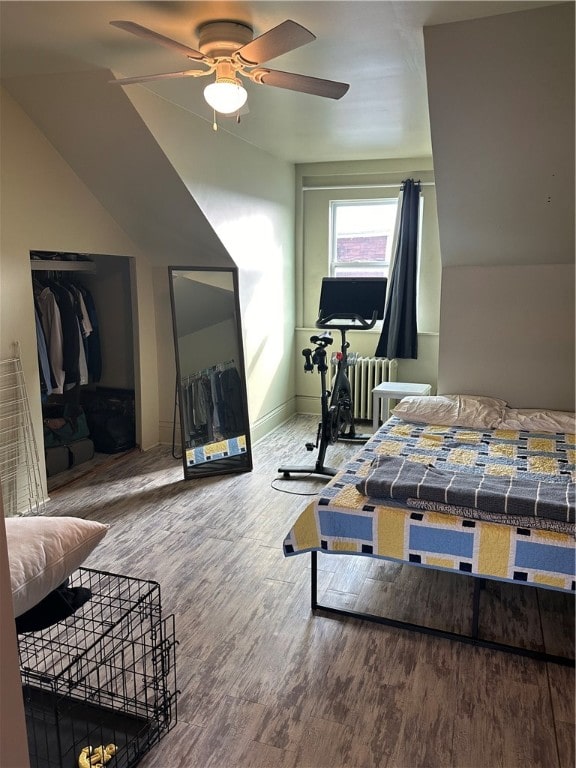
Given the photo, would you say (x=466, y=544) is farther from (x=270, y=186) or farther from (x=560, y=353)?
(x=270, y=186)

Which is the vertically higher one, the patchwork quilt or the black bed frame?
the patchwork quilt

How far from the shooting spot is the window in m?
5.63

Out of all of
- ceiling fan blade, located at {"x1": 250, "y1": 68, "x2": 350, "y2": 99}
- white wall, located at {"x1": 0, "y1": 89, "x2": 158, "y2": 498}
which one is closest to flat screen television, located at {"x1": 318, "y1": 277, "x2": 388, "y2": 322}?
white wall, located at {"x1": 0, "y1": 89, "x2": 158, "y2": 498}

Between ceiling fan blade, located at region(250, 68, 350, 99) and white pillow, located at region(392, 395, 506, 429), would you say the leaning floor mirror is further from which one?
ceiling fan blade, located at region(250, 68, 350, 99)

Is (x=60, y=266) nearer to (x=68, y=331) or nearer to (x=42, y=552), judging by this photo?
(x=68, y=331)

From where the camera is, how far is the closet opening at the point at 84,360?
4.14 metres

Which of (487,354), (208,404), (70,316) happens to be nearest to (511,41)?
(487,354)

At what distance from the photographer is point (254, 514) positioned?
363 cm

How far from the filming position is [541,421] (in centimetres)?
379

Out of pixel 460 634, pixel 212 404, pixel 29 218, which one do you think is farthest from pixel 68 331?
pixel 460 634

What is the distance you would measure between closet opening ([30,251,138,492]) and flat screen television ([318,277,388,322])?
1.62 m

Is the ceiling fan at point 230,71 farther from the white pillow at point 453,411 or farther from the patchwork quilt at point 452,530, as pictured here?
the white pillow at point 453,411

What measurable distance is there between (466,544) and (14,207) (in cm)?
312

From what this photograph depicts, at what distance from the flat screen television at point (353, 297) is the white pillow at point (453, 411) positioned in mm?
883
